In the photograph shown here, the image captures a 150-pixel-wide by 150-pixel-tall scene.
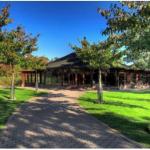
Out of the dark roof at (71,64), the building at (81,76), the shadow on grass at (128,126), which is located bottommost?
the shadow on grass at (128,126)

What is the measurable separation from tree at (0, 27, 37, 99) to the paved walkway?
6966 millimetres

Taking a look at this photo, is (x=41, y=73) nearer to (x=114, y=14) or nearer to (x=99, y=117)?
(x=99, y=117)

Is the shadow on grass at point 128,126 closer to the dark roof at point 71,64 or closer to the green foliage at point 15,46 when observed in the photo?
the green foliage at point 15,46

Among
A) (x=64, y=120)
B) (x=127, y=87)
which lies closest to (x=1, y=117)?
(x=64, y=120)

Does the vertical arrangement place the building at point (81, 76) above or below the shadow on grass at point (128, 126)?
above

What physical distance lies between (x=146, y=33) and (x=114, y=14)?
135cm

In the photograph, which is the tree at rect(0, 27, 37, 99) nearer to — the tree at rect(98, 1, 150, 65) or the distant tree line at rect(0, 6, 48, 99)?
the distant tree line at rect(0, 6, 48, 99)

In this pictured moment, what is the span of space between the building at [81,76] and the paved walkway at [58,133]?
26104mm

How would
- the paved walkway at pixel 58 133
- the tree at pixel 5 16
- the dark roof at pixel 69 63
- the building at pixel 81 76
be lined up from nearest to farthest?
the paved walkway at pixel 58 133 → the tree at pixel 5 16 → the dark roof at pixel 69 63 → the building at pixel 81 76

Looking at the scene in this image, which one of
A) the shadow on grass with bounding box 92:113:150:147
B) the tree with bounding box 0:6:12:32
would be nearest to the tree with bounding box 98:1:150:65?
the shadow on grass with bounding box 92:113:150:147

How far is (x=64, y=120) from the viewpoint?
13680 mm

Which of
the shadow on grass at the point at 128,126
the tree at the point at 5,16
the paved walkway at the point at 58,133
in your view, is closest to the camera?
the paved walkway at the point at 58,133

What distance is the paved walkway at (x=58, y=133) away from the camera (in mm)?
9508

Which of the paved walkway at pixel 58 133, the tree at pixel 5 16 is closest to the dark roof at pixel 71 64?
the tree at pixel 5 16
